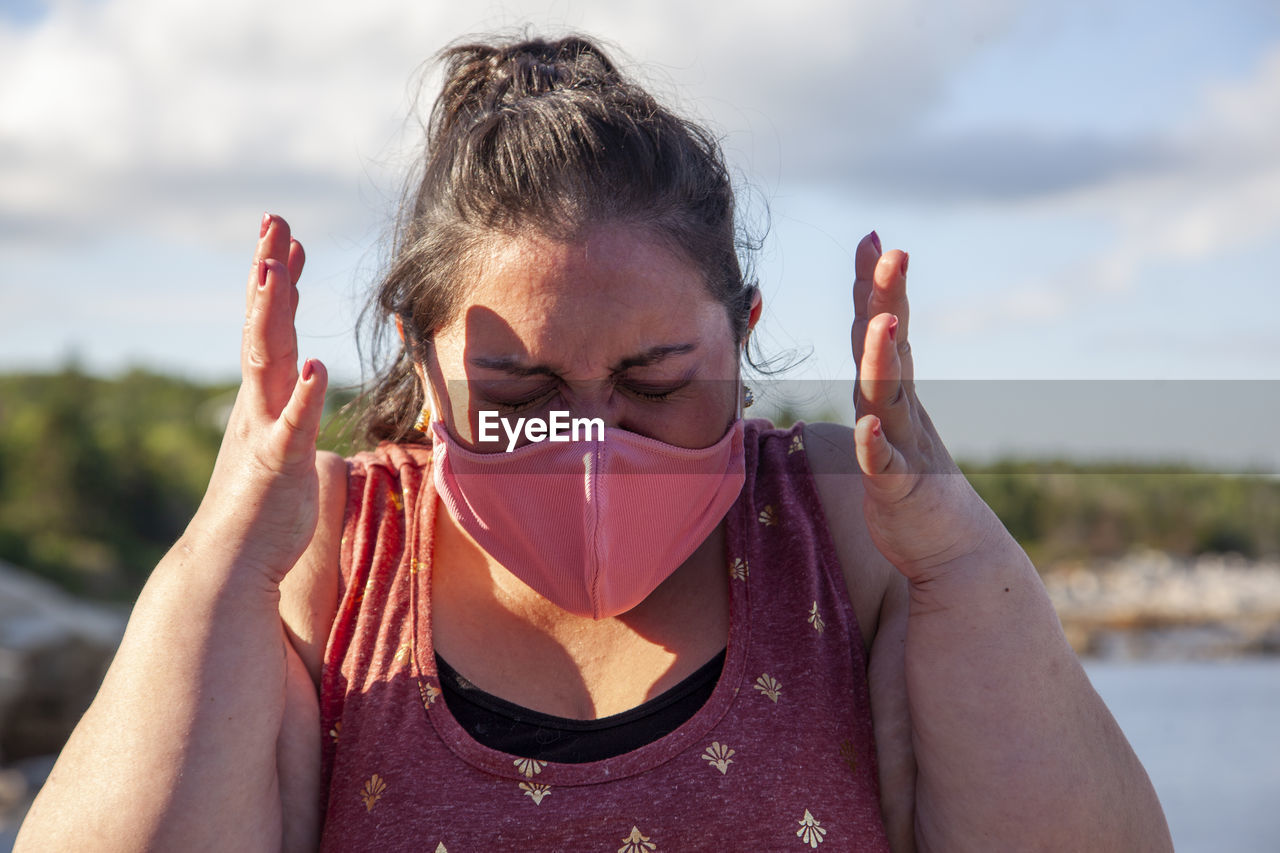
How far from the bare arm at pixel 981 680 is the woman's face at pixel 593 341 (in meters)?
0.32

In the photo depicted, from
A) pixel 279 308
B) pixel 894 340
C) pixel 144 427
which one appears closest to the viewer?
pixel 894 340

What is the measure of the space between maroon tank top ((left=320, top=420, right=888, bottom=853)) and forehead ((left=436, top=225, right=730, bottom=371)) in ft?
1.32

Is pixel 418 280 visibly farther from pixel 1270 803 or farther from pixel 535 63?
pixel 1270 803

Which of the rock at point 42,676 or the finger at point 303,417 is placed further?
the rock at point 42,676

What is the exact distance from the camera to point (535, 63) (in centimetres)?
232

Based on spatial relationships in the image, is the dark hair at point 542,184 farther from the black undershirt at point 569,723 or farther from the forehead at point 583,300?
the black undershirt at point 569,723

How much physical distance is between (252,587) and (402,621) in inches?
10.8

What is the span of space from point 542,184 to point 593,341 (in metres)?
0.31

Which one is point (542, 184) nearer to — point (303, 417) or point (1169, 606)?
point (303, 417)

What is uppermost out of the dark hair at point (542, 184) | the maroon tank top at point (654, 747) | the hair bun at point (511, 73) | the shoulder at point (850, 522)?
the hair bun at point (511, 73)

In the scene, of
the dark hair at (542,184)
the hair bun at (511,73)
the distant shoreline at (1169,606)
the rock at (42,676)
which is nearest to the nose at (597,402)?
the dark hair at (542,184)

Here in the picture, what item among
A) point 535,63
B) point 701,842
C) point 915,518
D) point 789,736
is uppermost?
point 535,63

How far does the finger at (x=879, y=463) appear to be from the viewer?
1.59 m

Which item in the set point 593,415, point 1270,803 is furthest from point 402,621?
point 1270,803
